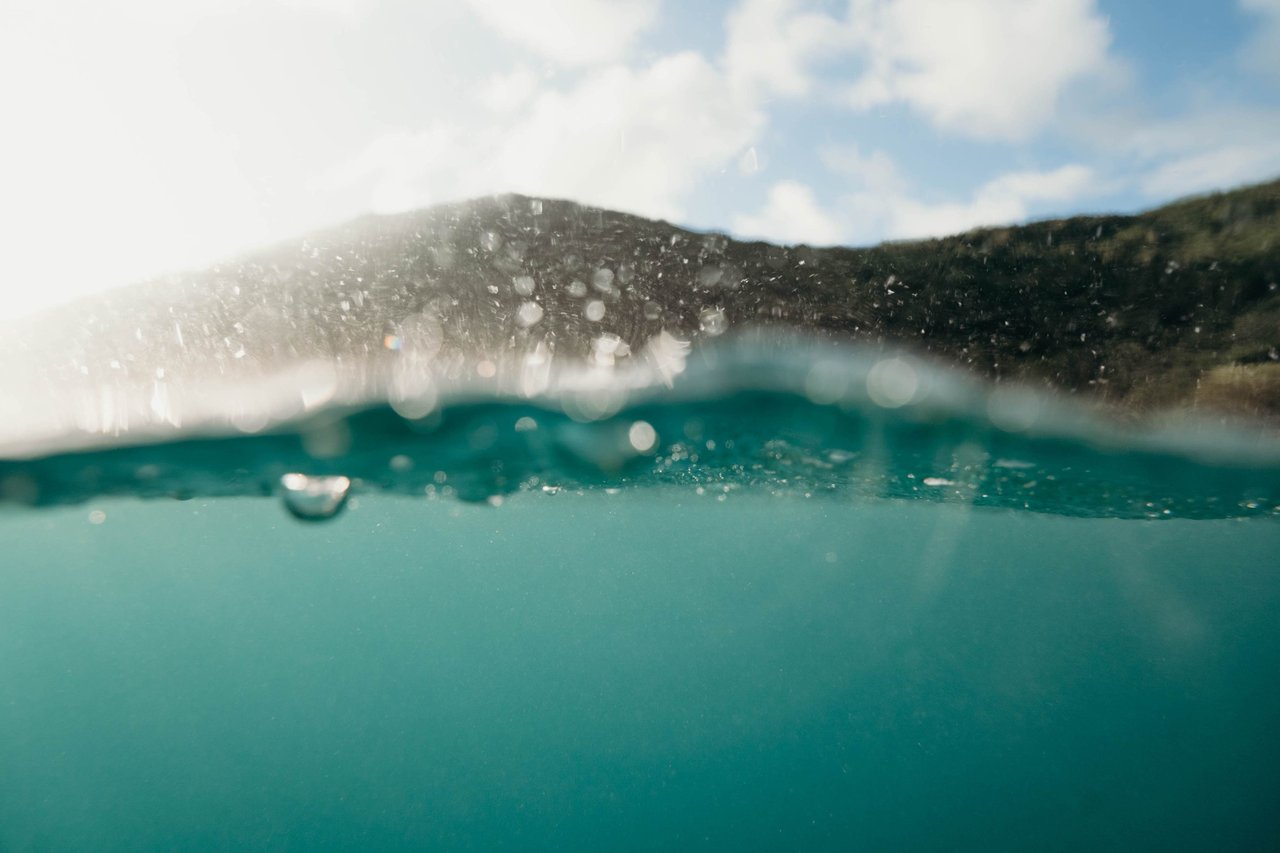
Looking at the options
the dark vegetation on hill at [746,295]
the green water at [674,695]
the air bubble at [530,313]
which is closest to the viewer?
the dark vegetation on hill at [746,295]

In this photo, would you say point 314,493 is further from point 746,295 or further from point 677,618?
point 677,618

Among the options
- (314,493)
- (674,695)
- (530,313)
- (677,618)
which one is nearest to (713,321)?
(530,313)

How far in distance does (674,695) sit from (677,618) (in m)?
11.7

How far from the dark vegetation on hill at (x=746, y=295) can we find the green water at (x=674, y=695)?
1857 centimetres

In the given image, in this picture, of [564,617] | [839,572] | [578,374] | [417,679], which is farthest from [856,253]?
[417,679]

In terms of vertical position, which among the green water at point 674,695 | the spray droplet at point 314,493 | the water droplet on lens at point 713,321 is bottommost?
the green water at point 674,695

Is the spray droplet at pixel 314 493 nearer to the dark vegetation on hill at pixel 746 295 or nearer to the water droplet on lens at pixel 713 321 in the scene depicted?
the dark vegetation on hill at pixel 746 295

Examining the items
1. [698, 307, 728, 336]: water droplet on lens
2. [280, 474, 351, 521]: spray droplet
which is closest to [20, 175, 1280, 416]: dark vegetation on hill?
[698, 307, 728, 336]: water droplet on lens

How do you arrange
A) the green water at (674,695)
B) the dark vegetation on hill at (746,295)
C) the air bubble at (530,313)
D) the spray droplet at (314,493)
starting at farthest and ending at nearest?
the green water at (674,695) → the spray droplet at (314,493) → the air bubble at (530,313) → the dark vegetation on hill at (746,295)

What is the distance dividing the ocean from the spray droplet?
104 mm

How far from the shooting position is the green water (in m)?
31.4

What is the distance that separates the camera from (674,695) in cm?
6062

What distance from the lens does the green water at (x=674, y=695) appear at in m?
31.4

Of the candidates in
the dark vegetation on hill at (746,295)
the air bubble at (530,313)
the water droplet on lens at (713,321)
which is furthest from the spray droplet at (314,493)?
the water droplet on lens at (713,321)
